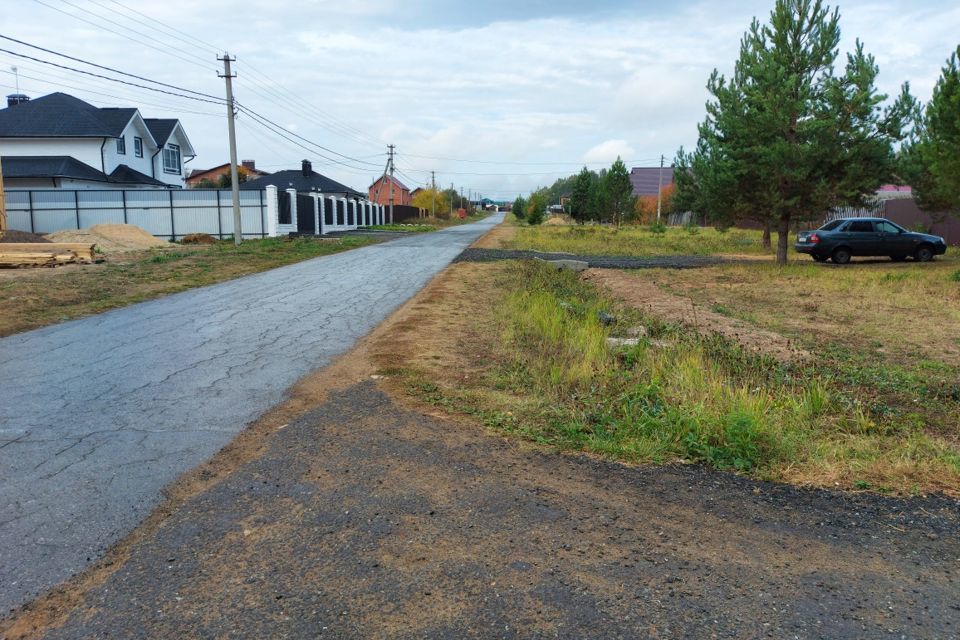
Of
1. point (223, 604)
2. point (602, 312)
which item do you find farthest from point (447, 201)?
point (223, 604)

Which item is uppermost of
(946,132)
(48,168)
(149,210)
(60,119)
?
(60,119)

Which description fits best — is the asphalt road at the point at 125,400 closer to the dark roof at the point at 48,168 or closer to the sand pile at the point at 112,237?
Result: the sand pile at the point at 112,237

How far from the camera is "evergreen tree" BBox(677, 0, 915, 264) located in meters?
19.0

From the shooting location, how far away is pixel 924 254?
23531 millimetres

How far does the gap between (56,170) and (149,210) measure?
7343 mm

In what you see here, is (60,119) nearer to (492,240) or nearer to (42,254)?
(42,254)

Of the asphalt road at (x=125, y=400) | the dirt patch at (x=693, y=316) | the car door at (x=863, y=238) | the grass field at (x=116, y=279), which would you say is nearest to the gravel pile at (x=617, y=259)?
the car door at (x=863, y=238)

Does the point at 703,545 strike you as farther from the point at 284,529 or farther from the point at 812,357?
the point at 812,357

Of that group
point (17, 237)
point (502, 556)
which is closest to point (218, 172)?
point (17, 237)

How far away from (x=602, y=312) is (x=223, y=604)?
804cm

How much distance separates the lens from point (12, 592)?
9.59ft

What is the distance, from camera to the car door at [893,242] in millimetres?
23344

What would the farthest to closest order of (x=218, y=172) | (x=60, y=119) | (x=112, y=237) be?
(x=218, y=172)
(x=60, y=119)
(x=112, y=237)

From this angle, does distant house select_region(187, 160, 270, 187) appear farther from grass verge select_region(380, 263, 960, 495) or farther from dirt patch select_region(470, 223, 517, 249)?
grass verge select_region(380, 263, 960, 495)
